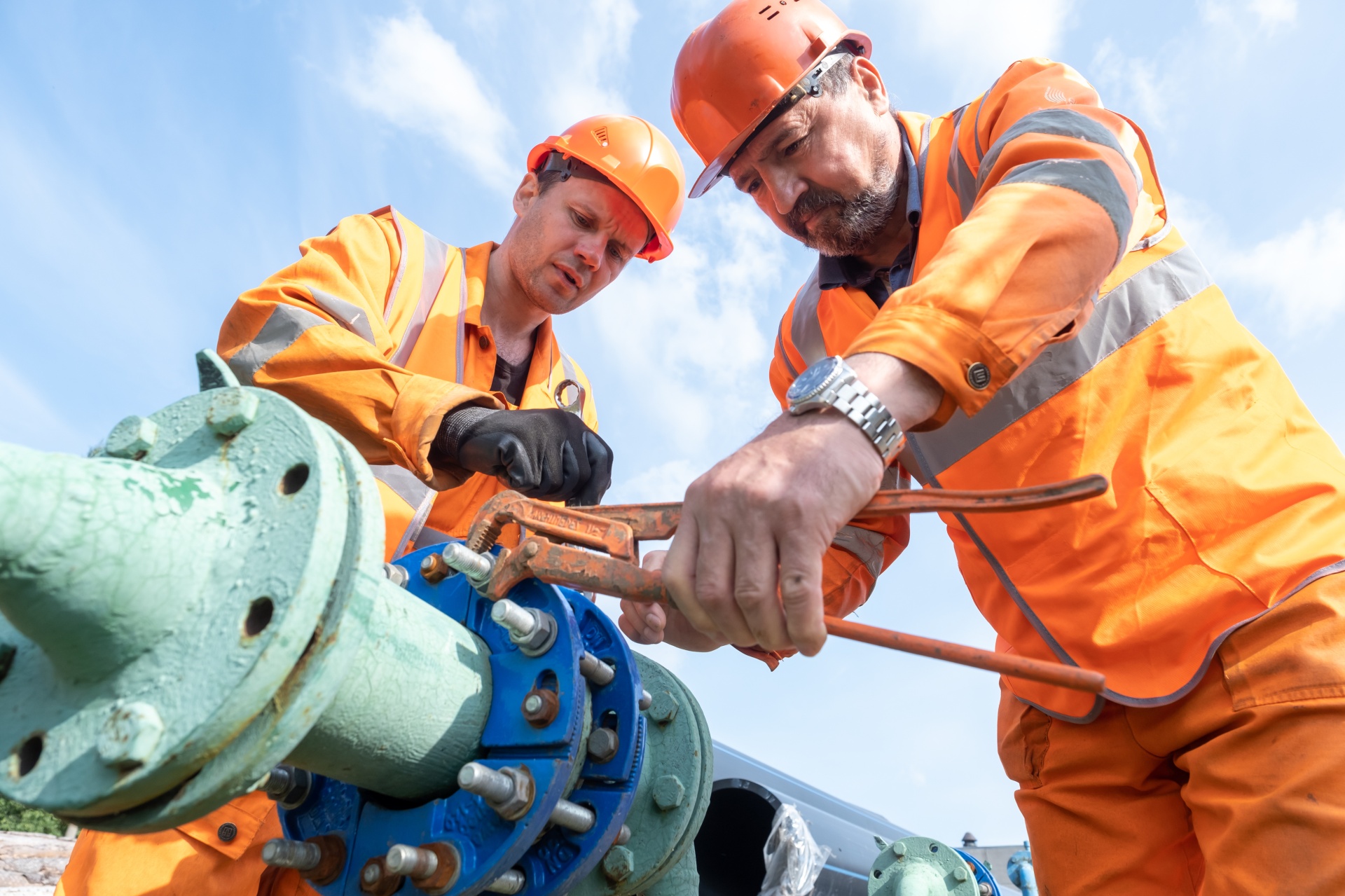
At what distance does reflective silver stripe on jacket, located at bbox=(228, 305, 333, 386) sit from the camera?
205 centimetres

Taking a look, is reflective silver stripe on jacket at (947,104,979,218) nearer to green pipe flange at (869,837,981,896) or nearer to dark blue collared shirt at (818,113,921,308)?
dark blue collared shirt at (818,113,921,308)

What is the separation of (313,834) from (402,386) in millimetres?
970

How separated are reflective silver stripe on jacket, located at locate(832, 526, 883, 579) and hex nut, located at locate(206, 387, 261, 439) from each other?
1721 millimetres

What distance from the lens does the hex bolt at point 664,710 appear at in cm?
160

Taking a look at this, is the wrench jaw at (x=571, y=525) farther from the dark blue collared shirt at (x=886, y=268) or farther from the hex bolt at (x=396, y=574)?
the dark blue collared shirt at (x=886, y=268)

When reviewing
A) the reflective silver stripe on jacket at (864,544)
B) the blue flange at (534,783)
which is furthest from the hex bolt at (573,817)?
the reflective silver stripe on jacket at (864,544)

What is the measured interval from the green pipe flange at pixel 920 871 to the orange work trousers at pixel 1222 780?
2.36ft

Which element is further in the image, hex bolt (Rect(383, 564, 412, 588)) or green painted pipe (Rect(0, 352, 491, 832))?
hex bolt (Rect(383, 564, 412, 588))

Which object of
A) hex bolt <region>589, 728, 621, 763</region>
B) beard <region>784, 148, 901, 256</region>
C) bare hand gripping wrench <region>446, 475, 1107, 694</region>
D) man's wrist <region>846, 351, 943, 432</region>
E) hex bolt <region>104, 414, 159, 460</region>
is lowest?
hex bolt <region>589, 728, 621, 763</region>

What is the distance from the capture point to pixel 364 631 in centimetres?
98

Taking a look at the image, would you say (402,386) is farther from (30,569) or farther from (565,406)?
(30,569)

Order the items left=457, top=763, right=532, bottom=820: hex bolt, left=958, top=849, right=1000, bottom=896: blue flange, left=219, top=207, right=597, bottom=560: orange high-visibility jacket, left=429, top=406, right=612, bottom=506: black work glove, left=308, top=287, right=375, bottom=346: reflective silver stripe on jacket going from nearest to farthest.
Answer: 1. left=457, top=763, right=532, bottom=820: hex bolt
2. left=429, top=406, right=612, bottom=506: black work glove
3. left=219, top=207, right=597, bottom=560: orange high-visibility jacket
4. left=308, top=287, right=375, bottom=346: reflective silver stripe on jacket
5. left=958, top=849, right=1000, bottom=896: blue flange

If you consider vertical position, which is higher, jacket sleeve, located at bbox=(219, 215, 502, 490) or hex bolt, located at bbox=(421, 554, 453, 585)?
jacket sleeve, located at bbox=(219, 215, 502, 490)

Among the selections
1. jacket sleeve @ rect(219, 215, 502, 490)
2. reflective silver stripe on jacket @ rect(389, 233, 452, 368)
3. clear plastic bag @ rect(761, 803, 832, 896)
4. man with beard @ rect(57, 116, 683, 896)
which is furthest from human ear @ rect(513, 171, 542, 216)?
clear plastic bag @ rect(761, 803, 832, 896)
